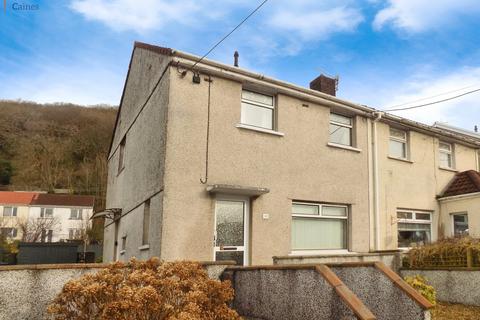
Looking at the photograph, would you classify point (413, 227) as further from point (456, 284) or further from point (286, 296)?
point (286, 296)

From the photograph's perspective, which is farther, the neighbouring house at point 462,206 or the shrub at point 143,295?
the neighbouring house at point 462,206

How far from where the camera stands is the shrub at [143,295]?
495 cm

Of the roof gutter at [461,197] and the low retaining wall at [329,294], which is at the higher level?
the roof gutter at [461,197]

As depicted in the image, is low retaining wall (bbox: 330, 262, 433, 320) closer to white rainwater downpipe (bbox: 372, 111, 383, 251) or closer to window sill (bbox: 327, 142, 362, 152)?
window sill (bbox: 327, 142, 362, 152)

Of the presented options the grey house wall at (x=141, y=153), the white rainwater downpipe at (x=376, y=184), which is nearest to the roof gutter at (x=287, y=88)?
the white rainwater downpipe at (x=376, y=184)

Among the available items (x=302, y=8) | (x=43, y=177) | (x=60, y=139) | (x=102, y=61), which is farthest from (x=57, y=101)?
(x=302, y=8)

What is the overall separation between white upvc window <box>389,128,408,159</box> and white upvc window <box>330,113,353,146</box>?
196cm

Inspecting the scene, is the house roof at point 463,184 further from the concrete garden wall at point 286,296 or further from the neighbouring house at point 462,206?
the concrete garden wall at point 286,296

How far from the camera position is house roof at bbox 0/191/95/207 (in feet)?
206

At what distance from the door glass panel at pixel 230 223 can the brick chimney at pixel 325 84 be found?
5.84m

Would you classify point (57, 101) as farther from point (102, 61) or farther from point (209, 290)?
point (209, 290)

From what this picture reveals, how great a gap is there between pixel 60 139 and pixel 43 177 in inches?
455

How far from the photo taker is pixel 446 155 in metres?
16.8

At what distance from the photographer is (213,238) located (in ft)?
32.9
